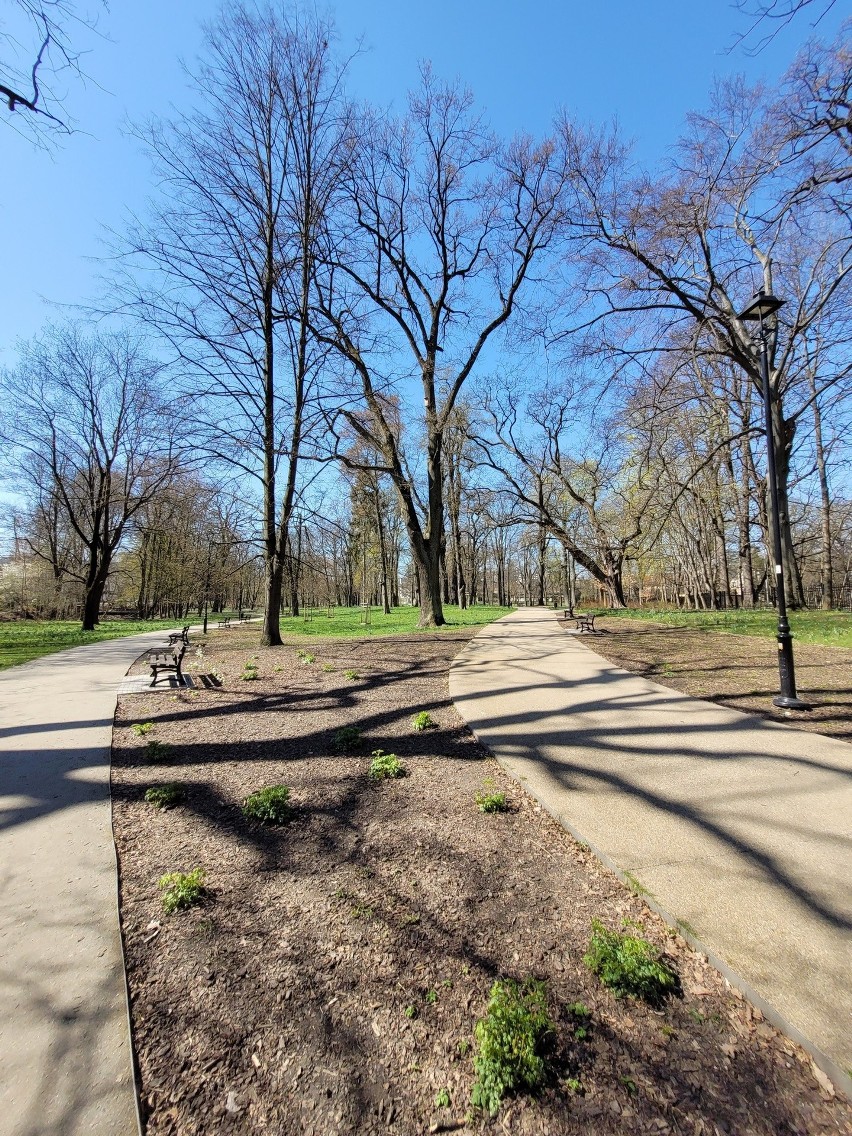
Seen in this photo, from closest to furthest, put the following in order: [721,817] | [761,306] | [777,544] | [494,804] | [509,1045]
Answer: [509,1045] → [721,817] → [494,804] → [777,544] → [761,306]

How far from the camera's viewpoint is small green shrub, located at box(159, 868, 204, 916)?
2830mm

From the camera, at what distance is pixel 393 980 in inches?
92.2

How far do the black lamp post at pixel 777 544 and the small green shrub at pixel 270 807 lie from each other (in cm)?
602

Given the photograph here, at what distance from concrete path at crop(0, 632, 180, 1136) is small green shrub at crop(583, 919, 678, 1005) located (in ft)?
6.21

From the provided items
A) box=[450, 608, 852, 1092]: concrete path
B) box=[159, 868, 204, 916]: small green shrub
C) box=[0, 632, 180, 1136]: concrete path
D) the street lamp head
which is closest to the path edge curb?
box=[0, 632, 180, 1136]: concrete path

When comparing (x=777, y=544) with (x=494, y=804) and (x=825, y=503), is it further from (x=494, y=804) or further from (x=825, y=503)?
(x=825, y=503)

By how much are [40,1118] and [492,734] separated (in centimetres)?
468

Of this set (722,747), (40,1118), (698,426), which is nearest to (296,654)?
(722,747)

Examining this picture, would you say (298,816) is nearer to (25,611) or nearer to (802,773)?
(802,773)

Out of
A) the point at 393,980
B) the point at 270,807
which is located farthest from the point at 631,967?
the point at 270,807

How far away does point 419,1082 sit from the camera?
1842 mm

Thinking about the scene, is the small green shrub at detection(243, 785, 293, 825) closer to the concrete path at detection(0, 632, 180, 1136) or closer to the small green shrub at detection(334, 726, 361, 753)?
the concrete path at detection(0, 632, 180, 1136)

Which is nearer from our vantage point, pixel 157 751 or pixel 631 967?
pixel 631 967

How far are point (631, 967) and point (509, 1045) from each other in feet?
2.42
